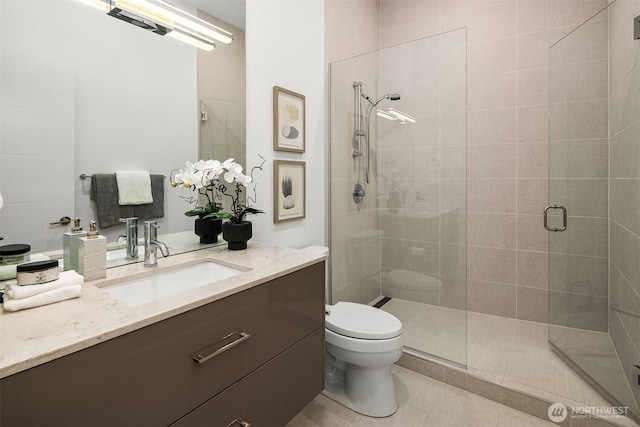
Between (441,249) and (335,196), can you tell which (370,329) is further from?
(335,196)

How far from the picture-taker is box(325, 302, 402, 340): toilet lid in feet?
5.52

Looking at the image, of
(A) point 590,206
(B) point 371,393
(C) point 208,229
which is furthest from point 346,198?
(A) point 590,206

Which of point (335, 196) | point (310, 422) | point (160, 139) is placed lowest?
point (310, 422)

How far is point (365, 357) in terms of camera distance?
5.47ft

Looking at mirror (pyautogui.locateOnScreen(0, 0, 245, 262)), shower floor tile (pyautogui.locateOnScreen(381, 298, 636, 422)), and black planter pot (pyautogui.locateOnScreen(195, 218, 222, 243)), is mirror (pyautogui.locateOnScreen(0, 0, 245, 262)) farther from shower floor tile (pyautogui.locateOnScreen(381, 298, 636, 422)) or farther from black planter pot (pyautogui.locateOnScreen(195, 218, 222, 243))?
shower floor tile (pyautogui.locateOnScreen(381, 298, 636, 422))

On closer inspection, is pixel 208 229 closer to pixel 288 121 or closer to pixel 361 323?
pixel 288 121

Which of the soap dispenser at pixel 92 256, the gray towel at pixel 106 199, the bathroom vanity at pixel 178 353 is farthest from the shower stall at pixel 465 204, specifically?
the soap dispenser at pixel 92 256

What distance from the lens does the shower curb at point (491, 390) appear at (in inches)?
61.5

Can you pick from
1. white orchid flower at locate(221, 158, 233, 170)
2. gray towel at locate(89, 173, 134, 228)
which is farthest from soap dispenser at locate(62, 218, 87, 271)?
white orchid flower at locate(221, 158, 233, 170)

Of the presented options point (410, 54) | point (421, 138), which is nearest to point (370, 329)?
point (421, 138)

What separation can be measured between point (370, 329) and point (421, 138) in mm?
1201

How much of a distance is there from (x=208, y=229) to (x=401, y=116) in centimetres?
141

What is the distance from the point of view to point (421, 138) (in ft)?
6.83

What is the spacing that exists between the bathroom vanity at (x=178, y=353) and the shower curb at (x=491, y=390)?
2.74 ft
